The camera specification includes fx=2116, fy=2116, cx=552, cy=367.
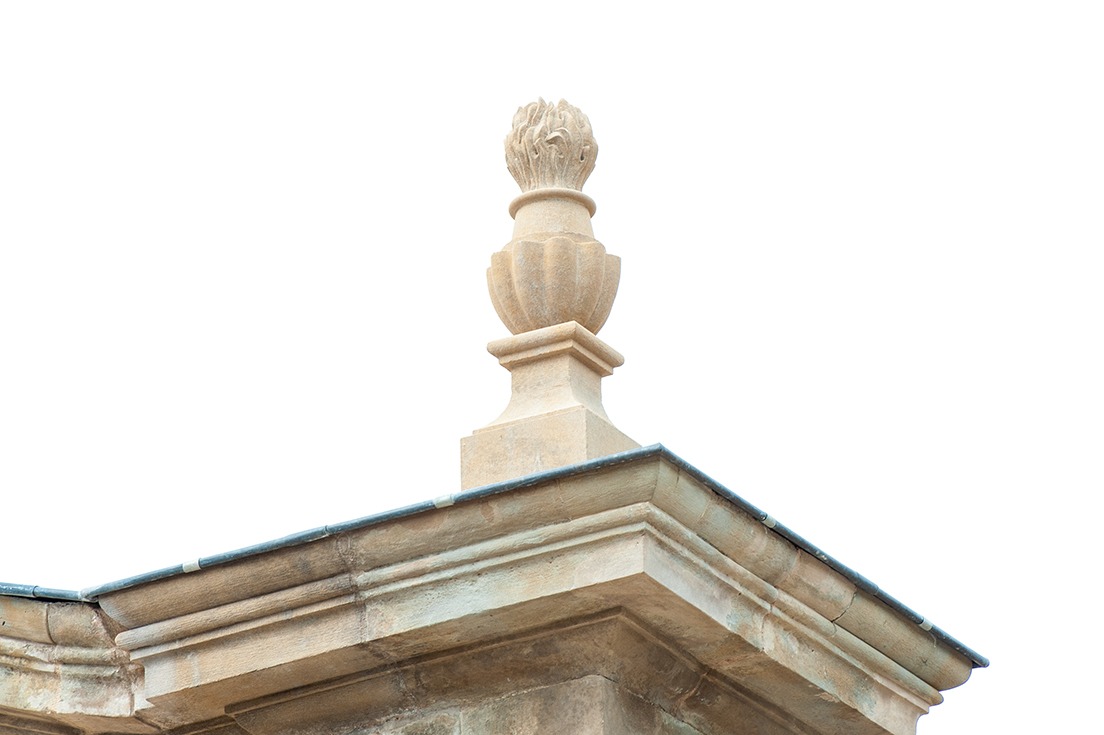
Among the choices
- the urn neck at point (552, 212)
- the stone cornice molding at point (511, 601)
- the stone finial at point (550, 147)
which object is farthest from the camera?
the stone finial at point (550, 147)

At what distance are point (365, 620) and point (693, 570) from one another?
85cm

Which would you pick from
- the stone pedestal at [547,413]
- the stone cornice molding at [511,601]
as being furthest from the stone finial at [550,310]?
the stone cornice molding at [511,601]

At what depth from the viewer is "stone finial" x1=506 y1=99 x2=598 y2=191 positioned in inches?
251

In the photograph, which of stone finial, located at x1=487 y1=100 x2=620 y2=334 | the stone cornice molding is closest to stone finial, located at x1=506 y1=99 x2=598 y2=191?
stone finial, located at x1=487 y1=100 x2=620 y2=334

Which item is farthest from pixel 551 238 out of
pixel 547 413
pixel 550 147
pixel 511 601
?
pixel 511 601

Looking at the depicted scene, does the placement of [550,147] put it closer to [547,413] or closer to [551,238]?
[551,238]

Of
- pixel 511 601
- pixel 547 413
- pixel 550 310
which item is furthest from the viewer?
pixel 550 310

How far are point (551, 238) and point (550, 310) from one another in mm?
211

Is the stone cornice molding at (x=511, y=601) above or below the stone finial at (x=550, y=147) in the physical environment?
below

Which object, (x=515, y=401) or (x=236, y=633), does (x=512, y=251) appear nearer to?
(x=515, y=401)

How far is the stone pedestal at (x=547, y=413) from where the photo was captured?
19.2ft

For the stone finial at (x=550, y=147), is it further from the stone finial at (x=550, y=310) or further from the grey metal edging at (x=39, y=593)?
the grey metal edging at (x=39, y=593)

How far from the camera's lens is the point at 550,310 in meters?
6.16

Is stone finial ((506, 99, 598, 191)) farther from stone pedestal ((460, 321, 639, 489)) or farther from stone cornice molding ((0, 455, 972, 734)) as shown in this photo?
stone cornice molding ((0, 455, 972, 734))
